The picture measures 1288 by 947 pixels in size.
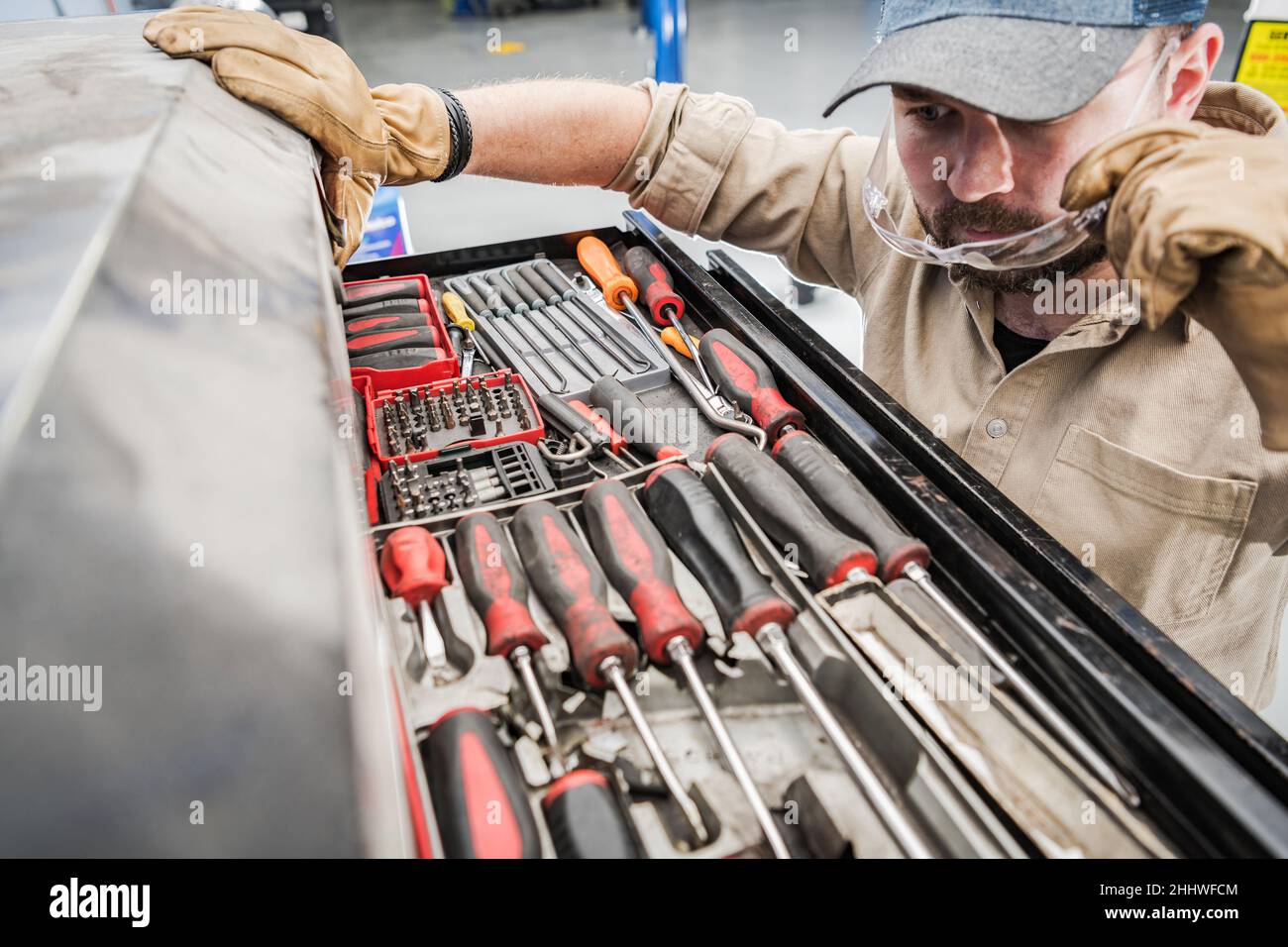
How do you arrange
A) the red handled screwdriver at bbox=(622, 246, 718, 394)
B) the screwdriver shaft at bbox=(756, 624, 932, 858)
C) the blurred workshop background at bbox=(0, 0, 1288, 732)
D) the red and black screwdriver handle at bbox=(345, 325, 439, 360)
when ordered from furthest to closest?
1. the blurred workshop background at bbox=(0, 0, 1288, 732)
2. the red handled screwdriver at bbox=(622, 246, 718, 394)
3. the red and black screwdriver handle at bbox=(345, 325, 439, 360)
4. the screwdriver shaft at bbox=(756, 624, 932, 858)

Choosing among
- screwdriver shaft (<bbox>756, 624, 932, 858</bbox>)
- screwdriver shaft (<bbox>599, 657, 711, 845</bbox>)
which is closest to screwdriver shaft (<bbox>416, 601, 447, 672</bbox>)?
screwdriver shaft (<bbox>599, 657, 711, 845</bbox>)

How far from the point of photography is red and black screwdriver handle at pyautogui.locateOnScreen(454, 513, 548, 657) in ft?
2.13

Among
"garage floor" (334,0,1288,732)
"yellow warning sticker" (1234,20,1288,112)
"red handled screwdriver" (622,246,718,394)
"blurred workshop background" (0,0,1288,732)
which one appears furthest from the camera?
"garage floor" (334,0,1288,732)

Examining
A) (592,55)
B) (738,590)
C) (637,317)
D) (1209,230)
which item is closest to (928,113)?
(1209,230)

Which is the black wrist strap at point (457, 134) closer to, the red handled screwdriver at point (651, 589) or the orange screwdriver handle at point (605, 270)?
the orange screwdriver handle at point (605, 270)

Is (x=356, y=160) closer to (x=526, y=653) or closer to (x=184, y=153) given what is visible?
(x=184, y=153)

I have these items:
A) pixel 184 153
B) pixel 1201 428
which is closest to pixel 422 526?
pixel 184 153

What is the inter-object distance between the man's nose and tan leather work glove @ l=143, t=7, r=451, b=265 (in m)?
0.75

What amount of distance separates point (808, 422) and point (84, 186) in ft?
2.39

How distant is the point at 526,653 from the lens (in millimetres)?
645

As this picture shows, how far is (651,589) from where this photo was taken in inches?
27.0

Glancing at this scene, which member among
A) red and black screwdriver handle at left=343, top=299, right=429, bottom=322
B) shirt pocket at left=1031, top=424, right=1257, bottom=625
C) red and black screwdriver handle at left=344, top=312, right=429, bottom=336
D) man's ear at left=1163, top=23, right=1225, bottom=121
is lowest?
shirt pocket at left=1031, top=424, right=1257, bottom=625

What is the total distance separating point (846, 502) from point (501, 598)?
0.34 m

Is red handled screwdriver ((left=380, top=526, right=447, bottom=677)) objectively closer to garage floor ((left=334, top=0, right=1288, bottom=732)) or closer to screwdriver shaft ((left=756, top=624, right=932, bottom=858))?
screwdriver shaft ((left=756, top=624, right=932, bottom=858))
